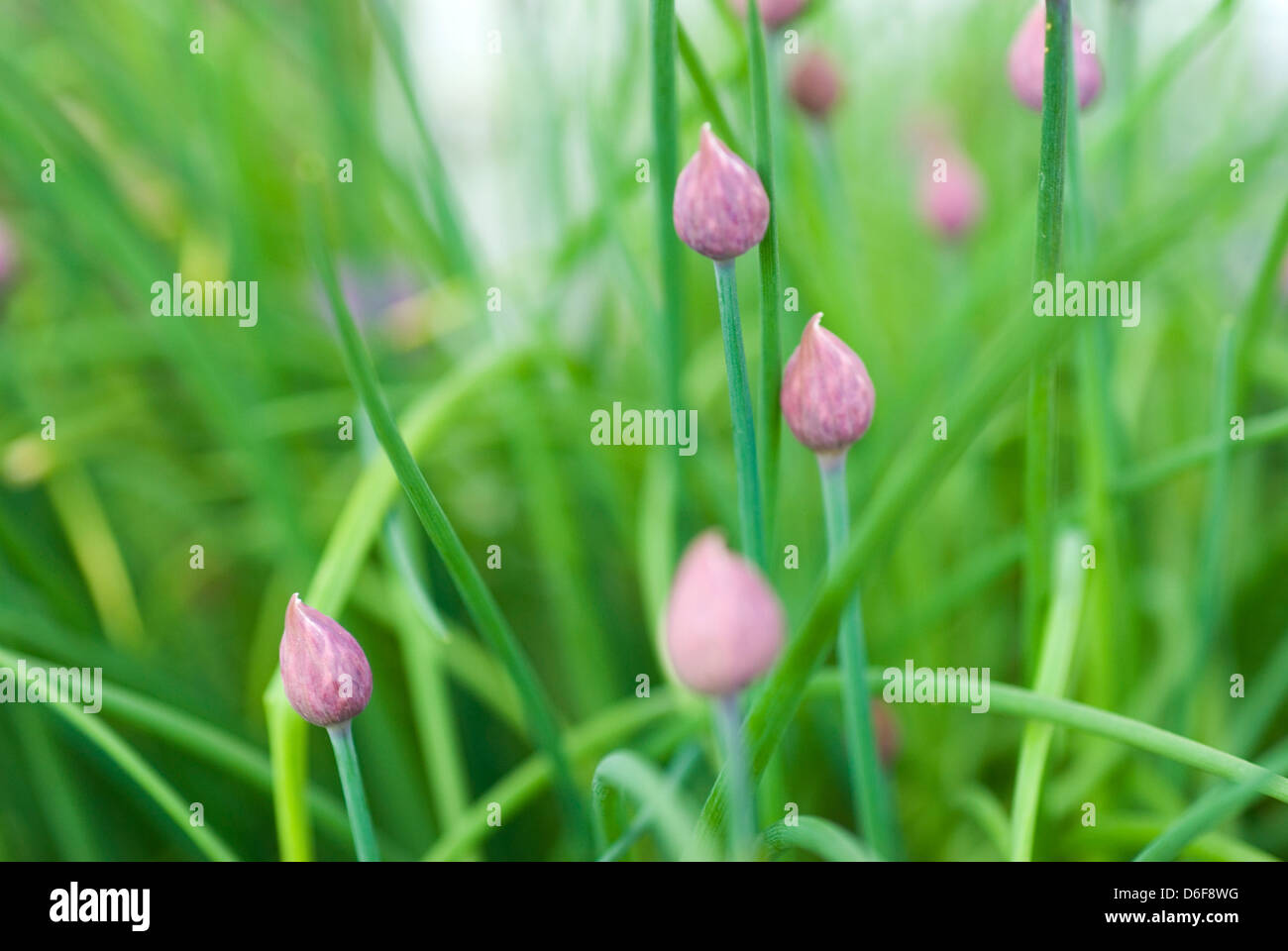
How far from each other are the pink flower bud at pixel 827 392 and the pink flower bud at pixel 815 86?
247 millimetres

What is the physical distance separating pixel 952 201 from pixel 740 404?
353mm

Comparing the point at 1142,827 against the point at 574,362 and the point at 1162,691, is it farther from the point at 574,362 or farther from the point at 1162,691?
the point at 574,362

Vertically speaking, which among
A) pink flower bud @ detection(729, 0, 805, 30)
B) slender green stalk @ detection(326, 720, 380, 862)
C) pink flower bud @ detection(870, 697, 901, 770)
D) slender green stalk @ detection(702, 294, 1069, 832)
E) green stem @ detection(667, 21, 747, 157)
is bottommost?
pink flower bud @ detection(870, 697, 901, 770)

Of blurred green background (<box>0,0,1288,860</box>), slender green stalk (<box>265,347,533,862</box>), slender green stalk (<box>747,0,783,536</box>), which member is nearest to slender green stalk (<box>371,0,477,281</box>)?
blurred green background (<box>0,0,1288,860</box>)

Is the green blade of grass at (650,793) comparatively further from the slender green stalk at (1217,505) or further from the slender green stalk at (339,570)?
the slender green stalk at (1217,505)

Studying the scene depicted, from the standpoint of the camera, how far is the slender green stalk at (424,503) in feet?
0.83

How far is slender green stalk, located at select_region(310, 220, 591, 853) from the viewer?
25cm

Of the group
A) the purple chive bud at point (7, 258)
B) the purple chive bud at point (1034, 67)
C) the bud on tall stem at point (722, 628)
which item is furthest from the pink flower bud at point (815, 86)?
the purple chive bud at point (7, 258)

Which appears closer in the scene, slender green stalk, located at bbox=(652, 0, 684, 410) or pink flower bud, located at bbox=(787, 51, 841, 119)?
slender green stalk, located at bbox=(652, 0, 684, 410)

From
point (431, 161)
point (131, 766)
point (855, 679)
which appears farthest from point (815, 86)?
point (131, 766)

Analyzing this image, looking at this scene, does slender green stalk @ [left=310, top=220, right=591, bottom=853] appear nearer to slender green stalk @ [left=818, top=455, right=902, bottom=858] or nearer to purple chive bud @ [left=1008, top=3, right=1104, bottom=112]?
slender green stalk @ [left=818, top=455, right=902, bottom=858]

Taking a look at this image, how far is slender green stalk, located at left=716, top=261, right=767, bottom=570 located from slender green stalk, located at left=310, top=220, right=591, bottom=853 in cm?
9

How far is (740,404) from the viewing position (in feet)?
0.91

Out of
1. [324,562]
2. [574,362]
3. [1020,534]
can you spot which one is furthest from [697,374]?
[324,562]
